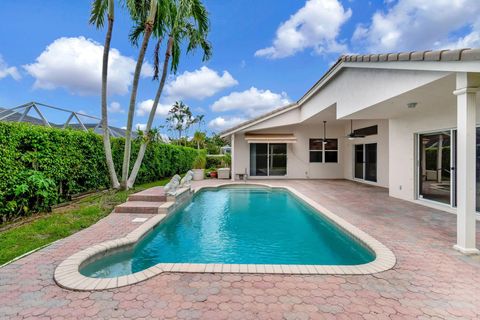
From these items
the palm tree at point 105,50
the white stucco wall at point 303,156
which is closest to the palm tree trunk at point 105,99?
the palm tree at point 105,50

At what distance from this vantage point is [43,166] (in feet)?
35.7

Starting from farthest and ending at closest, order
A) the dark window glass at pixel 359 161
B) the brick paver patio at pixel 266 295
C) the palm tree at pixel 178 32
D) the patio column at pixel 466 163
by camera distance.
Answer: the dark window glass at pixel 359 161, the palm tree at pixel 178 32, the patio column at pixel 466 163, the brick paver patio at pixel 266 295

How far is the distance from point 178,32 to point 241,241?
15.7 meters

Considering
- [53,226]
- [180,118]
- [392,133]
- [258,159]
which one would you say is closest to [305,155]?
[258,159]

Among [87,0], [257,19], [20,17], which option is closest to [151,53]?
[87,0]

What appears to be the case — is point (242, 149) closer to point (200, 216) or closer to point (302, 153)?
point (302, 153)

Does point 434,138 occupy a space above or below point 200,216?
above

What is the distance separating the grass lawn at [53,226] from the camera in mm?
7211

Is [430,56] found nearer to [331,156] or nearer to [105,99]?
[105,99]

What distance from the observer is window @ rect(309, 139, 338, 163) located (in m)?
26.6

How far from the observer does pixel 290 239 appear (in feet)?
30.1

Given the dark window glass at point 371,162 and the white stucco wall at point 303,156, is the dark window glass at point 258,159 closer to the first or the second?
the white stucco wall at point 303,156

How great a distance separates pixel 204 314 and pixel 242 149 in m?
22.4

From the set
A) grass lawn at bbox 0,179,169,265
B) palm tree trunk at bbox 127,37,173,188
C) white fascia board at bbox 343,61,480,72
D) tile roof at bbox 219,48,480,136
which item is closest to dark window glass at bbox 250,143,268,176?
palm tree trunk at bbox 127,37,173,188
